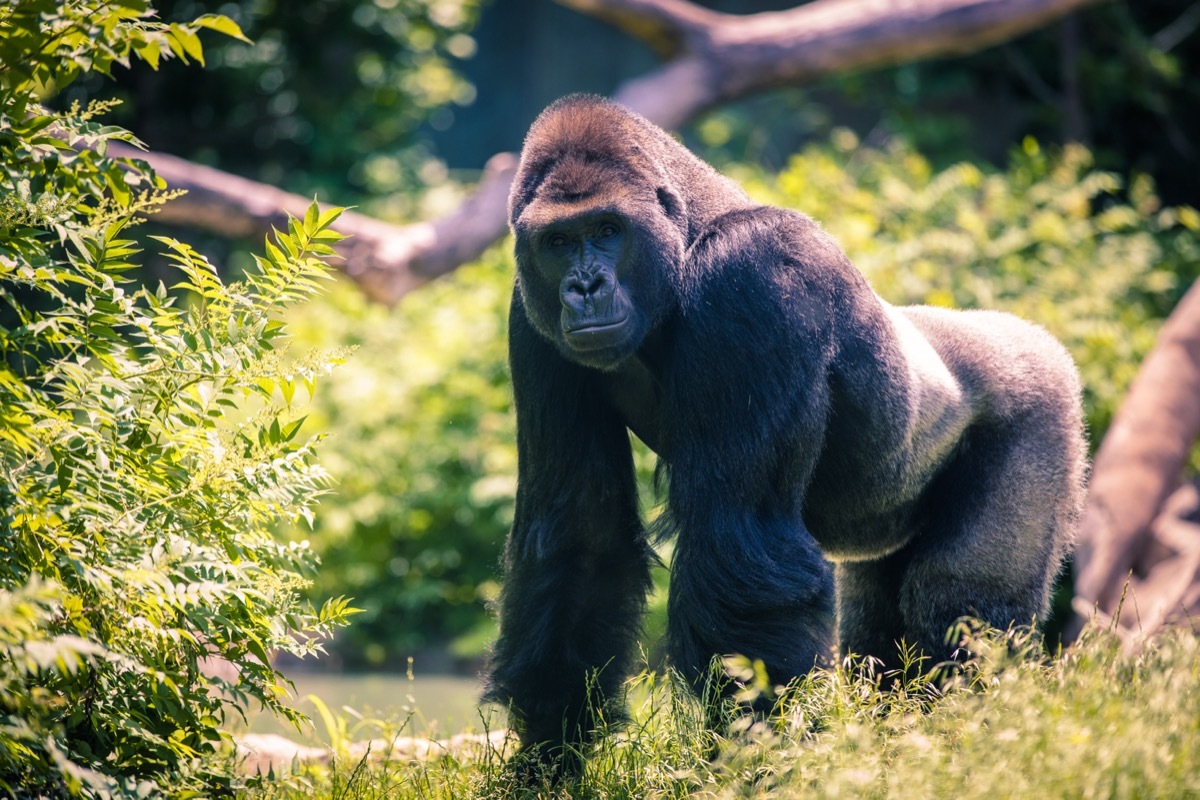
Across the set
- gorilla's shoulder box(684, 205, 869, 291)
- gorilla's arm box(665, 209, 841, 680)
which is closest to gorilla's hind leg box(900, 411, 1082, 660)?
gorilla's arm box(665, 209, 841, 680)

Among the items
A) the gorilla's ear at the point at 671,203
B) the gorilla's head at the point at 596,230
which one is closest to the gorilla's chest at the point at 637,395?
the gorilla's head at the point at 596,230

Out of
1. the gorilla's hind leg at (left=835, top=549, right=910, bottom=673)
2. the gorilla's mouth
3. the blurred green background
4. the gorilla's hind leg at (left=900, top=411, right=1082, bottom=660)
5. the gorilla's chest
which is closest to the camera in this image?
the gorilla's mouth

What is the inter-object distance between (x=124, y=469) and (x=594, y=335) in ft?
4.04

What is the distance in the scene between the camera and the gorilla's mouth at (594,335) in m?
3.25

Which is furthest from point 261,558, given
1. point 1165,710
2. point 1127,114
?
point 1127,114

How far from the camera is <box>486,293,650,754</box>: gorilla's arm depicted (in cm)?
353

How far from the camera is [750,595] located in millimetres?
3143

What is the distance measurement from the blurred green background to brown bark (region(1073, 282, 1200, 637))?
639 mm

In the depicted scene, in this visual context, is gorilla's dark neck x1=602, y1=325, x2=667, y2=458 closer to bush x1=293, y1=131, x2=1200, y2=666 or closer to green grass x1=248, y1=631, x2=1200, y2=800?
green grass x1=248, y1=631, x2=1200, y2=800

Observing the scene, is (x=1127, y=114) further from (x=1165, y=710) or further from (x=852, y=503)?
(x=1165, y=710)

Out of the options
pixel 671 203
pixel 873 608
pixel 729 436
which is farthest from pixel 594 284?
pixel 873 608

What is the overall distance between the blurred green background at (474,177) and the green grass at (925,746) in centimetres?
363

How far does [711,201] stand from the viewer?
3.67 meters

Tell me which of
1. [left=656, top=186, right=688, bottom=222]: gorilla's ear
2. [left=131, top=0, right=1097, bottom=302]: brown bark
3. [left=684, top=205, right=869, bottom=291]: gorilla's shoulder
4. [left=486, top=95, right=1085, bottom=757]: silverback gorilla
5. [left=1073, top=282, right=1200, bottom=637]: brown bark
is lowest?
[left=1073, top=282, right=1200, bottom=637]: brown bark
